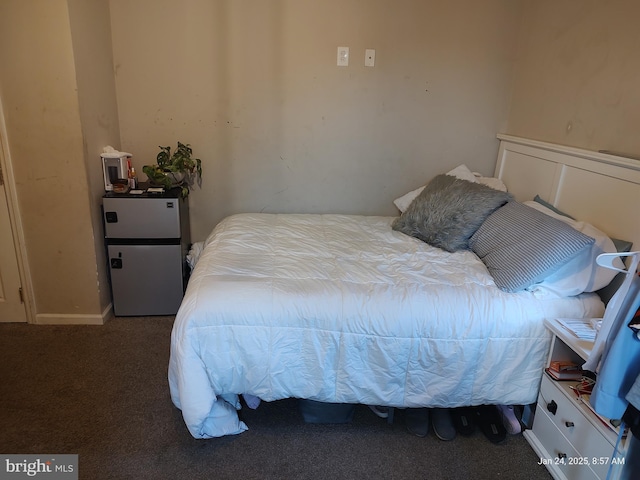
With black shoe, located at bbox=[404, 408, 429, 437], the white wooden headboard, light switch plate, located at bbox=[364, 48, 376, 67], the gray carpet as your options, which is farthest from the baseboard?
the white wooden headboard

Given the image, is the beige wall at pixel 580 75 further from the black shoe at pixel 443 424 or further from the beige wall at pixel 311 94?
the black shoe at pixel 443 424

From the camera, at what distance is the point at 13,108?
7.48 ft

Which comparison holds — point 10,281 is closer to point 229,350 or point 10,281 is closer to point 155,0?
point 229,350

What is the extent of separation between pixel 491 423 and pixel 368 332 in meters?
0.75

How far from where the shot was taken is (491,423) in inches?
74.5

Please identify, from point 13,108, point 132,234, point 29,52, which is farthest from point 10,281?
point 29,52

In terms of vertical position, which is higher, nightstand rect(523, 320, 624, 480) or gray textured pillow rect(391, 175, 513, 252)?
gray textured pillow rect(391, 175, 513, 252)

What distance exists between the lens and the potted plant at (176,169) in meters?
2.71

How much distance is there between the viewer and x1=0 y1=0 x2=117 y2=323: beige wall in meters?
2.20

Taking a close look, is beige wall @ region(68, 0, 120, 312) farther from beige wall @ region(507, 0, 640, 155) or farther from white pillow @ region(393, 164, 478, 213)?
beige wall @ region(507, 0, 640, 155)

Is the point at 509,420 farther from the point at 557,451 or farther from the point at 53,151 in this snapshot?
the point at 53,151

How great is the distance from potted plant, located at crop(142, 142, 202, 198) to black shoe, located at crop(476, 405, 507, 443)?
6.90ft

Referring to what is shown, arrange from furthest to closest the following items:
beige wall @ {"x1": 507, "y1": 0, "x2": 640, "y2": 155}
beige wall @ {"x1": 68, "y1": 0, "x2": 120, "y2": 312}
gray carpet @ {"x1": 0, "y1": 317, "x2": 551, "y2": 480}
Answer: beige wall @ {"x1": 68, "y1": 0, "x2": 120, "y2": 312} < beige wall @ {"x1": 507, "y1": 0, "x2": 640, "y2": 155} < gray carpet @ {"x1": 0, "y1": 317, "x2": 551, "y2": 480}

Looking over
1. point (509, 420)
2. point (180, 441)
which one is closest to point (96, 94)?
point (180, 441)
